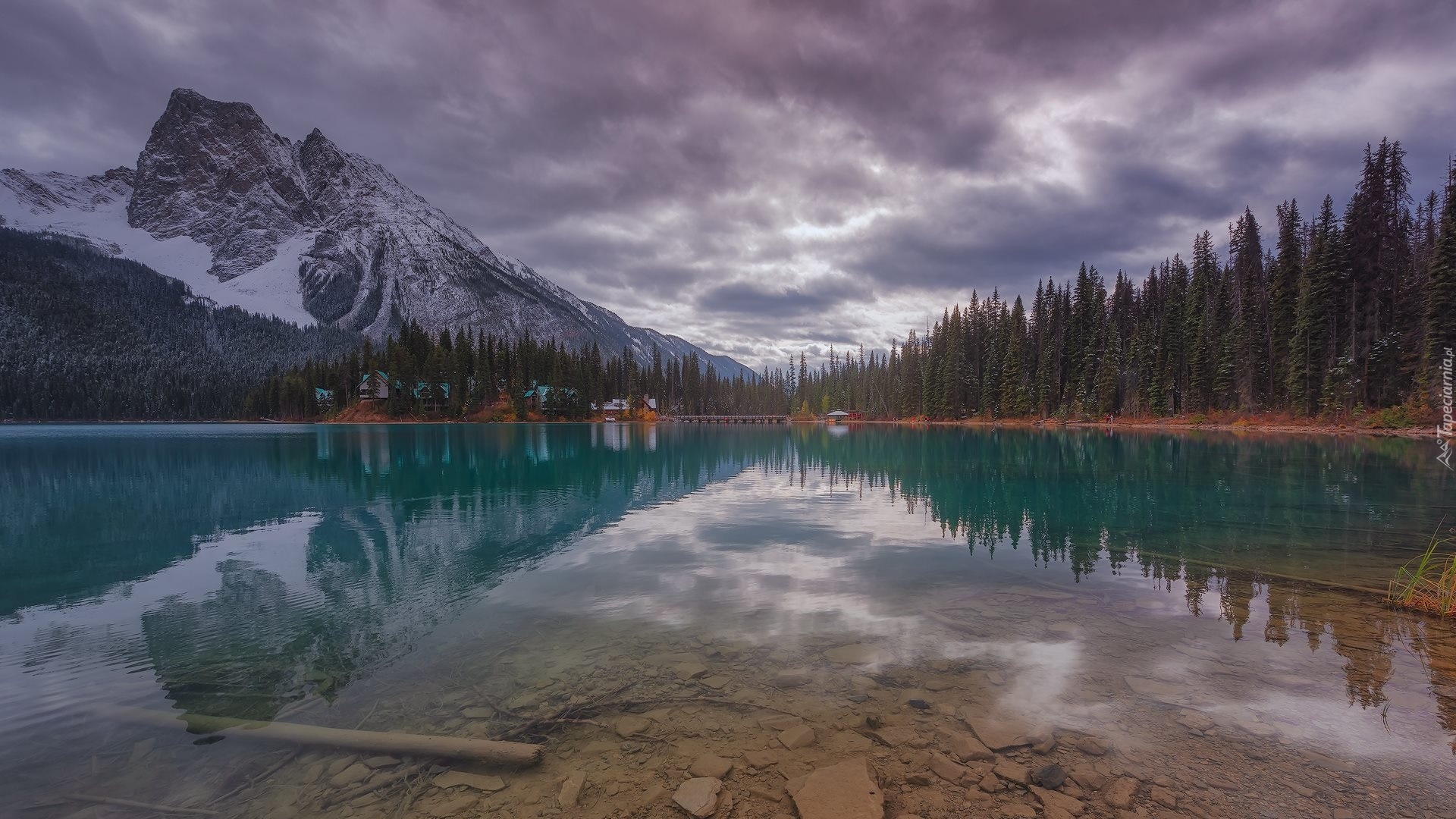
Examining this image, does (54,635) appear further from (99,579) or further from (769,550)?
(769,550)

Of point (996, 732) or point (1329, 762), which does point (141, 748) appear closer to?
point (996, 732)

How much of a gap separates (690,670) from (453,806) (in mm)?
3559

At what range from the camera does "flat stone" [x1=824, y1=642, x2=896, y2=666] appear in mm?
8625

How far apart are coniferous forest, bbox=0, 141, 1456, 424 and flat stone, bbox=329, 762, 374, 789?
7889 cm

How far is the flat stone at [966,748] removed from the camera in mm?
6004

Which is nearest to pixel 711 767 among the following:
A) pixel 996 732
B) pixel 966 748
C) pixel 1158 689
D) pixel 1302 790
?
pixel 966 748

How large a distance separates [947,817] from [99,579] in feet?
62.0

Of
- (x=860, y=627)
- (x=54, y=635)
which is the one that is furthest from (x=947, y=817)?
(x=54, y=635)

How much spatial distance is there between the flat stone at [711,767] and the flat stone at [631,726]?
0.91 metres

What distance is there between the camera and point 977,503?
77.3 ft

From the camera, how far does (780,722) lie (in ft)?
22.4

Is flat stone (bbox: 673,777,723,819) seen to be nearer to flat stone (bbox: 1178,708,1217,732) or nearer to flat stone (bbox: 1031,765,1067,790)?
flat stone (bbox: 1031,765,1067,790)

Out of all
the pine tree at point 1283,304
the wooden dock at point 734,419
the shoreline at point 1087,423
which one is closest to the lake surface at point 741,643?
the shoreline at point 1087,423

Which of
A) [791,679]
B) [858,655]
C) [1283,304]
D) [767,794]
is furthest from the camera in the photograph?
[1283,304]
